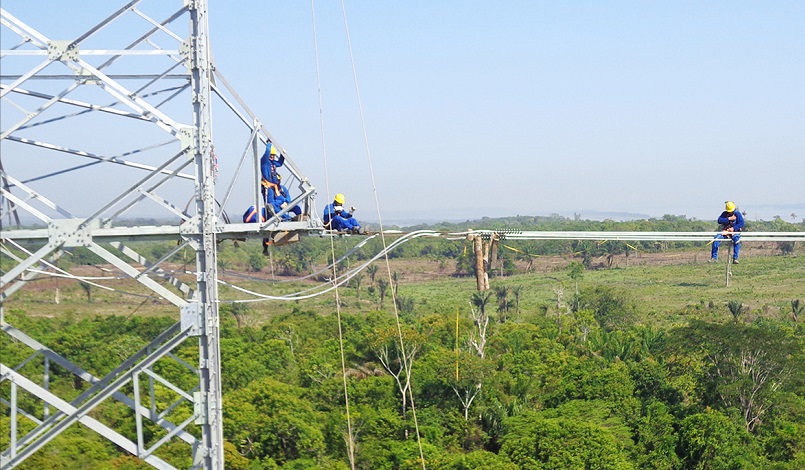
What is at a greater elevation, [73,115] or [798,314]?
[73,115]

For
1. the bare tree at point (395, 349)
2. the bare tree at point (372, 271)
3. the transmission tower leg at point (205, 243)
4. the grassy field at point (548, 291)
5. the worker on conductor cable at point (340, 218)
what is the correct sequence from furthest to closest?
the bare tree at point (372, 271) → the grassy field at point (548, 291) → the bare tree at point (395, 349) → the worker on conductor cable at point (340, 218) → the transmission tower leg at point (205, 243)

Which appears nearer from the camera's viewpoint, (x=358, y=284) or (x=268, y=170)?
(x=268, y=170)

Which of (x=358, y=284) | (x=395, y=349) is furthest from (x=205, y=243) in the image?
(x=358, y=284)

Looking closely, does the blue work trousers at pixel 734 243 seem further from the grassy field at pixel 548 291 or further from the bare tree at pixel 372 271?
the bare tree at pixel 372 271

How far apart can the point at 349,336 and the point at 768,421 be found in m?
19.4

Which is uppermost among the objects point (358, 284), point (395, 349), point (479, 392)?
point (358, 284)

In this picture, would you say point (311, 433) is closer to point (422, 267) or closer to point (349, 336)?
point (349, 336)

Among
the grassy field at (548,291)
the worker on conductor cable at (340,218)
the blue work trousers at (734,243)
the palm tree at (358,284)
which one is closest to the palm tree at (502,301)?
the grassy field at (548,291)

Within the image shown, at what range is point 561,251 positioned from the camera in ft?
332

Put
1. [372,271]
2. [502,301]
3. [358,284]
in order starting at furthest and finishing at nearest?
1. [372,271]
2. [358,284]
3. [502,301]

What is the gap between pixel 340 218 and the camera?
10.9 m

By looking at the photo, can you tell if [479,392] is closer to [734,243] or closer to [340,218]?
[734,243]

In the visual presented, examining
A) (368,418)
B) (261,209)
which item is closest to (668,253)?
(368,418)

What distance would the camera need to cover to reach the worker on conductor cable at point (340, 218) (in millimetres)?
10852
